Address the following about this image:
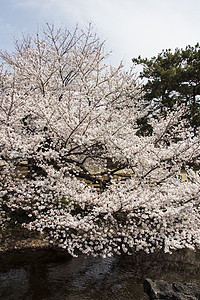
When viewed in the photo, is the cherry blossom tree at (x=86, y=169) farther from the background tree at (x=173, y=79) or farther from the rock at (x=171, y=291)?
the background tree at (x=173, y=79)

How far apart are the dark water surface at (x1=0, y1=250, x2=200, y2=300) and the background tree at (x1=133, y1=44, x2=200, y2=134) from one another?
11478 mm

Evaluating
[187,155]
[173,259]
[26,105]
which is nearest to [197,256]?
[173,259]

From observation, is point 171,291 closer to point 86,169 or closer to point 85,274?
point 85,274

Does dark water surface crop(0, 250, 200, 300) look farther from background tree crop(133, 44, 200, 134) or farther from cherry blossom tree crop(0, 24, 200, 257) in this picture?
background tree crop(133, 44, 200, 134)

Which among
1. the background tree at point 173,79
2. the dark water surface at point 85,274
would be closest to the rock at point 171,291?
the dark water surface at point 85,274

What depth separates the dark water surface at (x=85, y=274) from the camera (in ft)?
16.3

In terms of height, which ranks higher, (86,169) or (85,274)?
(86,169)

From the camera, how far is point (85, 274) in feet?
18.8

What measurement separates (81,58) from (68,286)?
7719 millimetres

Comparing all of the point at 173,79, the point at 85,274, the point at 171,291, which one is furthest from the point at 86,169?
the point at 173,79

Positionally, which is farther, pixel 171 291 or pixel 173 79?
pixel 173 79

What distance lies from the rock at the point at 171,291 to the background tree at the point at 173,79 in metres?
12.6

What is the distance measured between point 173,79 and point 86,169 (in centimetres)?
1283

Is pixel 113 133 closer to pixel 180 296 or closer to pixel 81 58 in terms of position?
pixel 81 58
